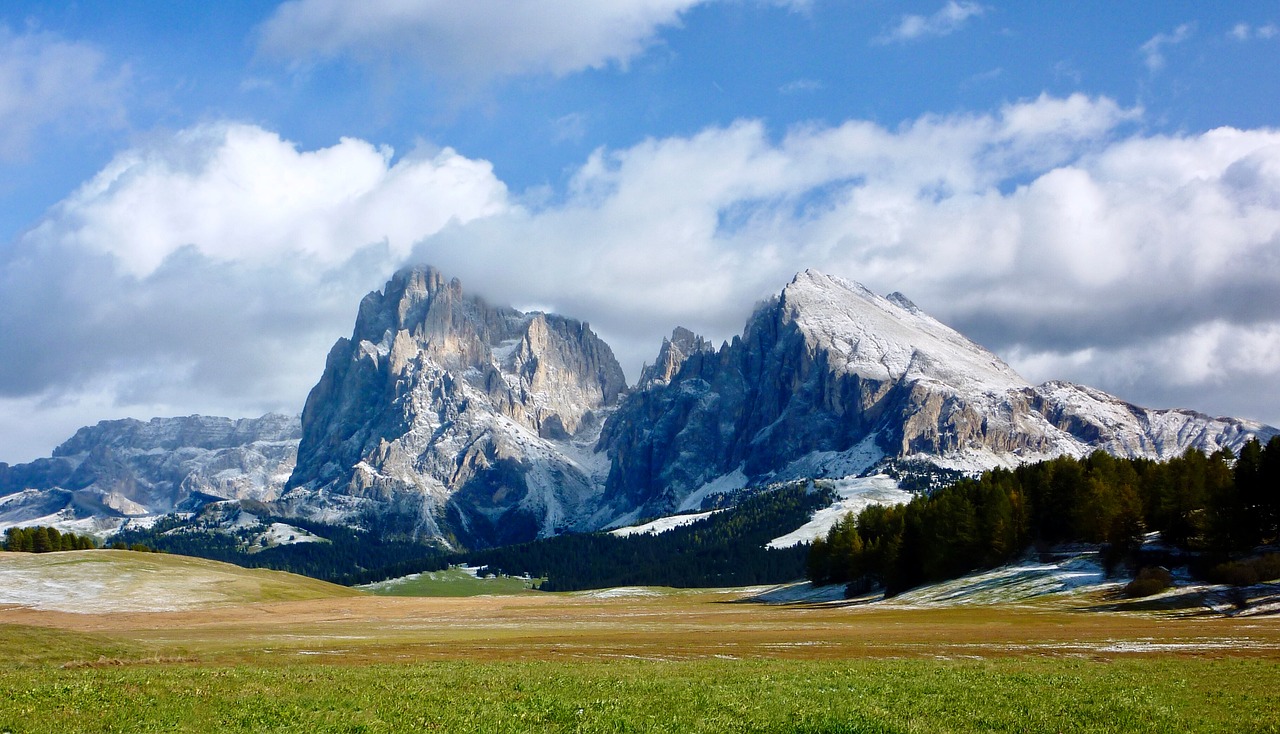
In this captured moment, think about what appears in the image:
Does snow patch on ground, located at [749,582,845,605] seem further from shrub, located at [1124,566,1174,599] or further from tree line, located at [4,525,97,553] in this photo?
tree line, located at [4,525,97,553]

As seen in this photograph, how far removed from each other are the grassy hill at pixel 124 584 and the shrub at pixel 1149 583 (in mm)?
124205

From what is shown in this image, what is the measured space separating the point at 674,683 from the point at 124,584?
443ft

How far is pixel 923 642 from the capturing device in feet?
203

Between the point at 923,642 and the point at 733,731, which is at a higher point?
the point at 733,731

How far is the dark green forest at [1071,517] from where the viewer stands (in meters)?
105

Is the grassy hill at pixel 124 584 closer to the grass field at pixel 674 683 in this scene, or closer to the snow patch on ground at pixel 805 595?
the grass field at pixel 674 683

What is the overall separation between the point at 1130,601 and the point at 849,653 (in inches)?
2362

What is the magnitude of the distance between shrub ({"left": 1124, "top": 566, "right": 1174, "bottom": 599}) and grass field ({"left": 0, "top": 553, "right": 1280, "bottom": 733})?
30.3 meters

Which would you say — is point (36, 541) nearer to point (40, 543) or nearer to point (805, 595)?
point (40, 543)

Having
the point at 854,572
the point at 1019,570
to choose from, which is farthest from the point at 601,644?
the point at 854,572

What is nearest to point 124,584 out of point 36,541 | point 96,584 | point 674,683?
point 96,584

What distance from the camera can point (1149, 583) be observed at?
99688 millimetres

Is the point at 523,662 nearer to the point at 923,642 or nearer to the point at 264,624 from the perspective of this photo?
the point at 923,642

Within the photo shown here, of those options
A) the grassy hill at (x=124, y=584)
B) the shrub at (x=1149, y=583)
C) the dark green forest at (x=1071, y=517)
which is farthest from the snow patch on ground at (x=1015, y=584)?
the grassy hill at (x=124, y=584)
